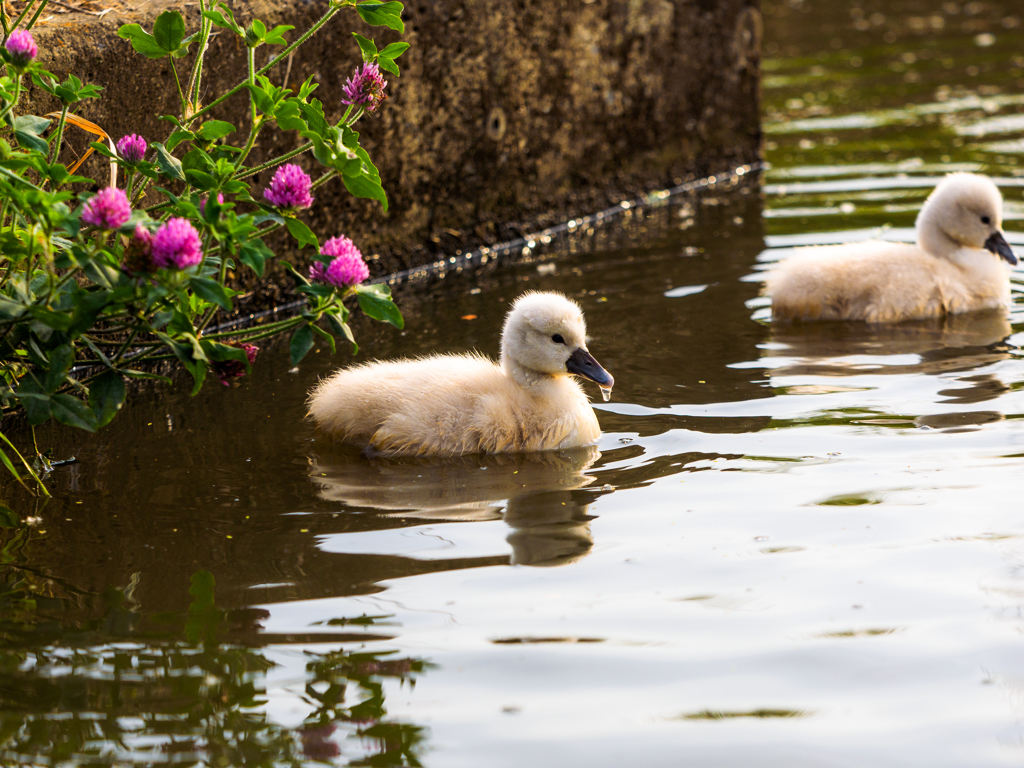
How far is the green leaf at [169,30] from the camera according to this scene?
3723mm

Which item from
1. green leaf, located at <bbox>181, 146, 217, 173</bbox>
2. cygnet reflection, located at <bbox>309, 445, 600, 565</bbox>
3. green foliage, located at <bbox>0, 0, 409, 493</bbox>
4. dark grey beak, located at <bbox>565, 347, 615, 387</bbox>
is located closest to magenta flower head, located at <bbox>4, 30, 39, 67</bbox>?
green foliage, located at <bbox>0, 0, 409, 493</bbox>

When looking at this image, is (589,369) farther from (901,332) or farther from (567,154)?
(567,154)

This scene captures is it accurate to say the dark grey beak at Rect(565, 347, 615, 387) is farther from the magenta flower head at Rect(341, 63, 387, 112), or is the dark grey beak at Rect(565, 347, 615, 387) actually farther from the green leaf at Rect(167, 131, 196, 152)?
the green leaf at Rect(167, 131, 196, 152)

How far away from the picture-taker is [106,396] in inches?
138

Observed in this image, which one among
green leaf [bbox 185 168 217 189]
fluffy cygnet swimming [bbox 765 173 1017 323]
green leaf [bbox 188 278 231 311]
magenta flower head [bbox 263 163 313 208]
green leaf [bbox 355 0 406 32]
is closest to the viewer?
green leaf [bbox 188 278 231 311]

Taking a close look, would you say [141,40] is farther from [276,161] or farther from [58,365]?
[58,365]

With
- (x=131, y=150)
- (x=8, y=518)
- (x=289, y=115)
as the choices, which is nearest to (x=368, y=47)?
(x=289, y=115)

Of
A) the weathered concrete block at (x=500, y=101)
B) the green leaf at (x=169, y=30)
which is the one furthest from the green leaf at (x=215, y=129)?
the weathered concrete block at (x=500, y=101)

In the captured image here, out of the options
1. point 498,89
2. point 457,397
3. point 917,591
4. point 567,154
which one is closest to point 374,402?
point 457,397

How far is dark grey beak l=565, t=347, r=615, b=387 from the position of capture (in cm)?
452

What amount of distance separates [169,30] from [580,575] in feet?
7.02

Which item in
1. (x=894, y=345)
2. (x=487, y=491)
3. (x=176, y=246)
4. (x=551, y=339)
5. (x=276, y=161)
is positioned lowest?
(x=487, y=491)

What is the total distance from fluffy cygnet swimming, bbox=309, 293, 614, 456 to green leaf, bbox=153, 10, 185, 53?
143cm

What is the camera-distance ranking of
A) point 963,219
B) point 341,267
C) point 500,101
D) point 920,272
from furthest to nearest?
point 500,101 → point 963,219 → point 920,272 → point 341,267
